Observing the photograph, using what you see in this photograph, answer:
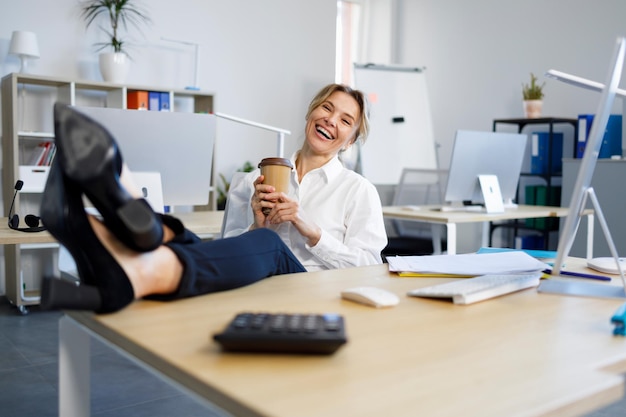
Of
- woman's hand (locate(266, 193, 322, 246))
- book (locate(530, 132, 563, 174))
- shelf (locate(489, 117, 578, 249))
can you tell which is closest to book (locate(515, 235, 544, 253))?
shelf (locate(489, 117, 578, 249))

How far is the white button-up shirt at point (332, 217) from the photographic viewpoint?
1.84 m

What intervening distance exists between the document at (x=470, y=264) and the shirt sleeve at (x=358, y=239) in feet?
1.00

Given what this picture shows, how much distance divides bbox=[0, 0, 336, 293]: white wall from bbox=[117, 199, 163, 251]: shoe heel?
390cm

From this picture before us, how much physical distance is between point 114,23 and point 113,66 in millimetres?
412

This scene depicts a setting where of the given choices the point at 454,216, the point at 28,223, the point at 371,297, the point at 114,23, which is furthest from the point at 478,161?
the point at 371,297

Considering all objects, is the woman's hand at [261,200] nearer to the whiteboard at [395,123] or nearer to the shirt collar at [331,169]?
the shirt collar at [331,169]

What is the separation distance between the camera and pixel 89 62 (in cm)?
458

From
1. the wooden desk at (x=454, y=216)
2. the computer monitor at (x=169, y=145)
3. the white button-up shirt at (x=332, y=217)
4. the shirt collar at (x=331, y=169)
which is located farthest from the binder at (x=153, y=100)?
the shirt collar at (x=331, y=169)

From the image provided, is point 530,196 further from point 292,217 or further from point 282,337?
point 282,337

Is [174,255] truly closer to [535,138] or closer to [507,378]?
[507,378]

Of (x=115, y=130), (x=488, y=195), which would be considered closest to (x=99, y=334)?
(x=115, y=130)

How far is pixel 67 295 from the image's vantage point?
0.84m

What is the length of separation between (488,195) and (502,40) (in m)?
2.68

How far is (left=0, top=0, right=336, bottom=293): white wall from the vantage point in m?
4.42
